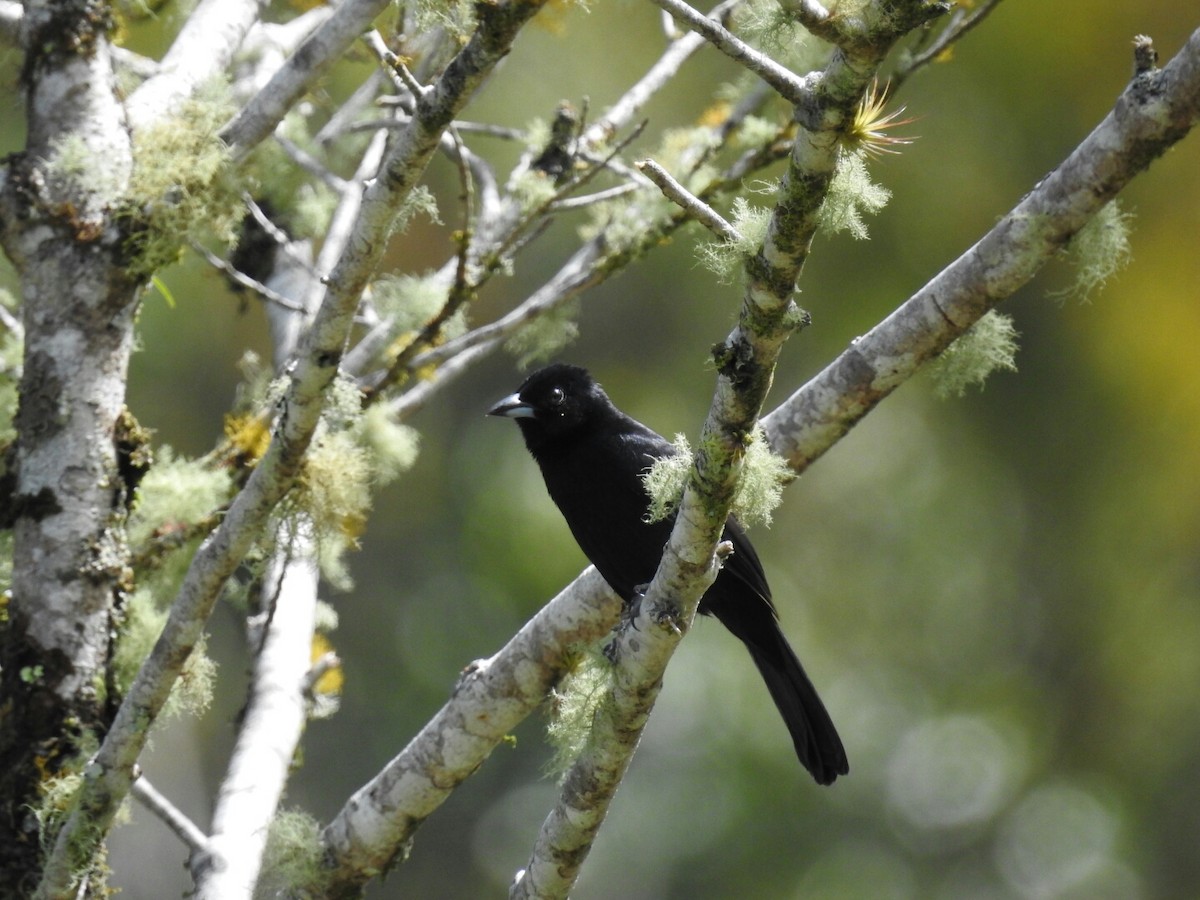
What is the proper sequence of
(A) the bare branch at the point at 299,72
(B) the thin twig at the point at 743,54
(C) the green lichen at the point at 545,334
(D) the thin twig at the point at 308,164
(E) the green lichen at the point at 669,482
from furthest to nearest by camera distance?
(D) the thin twig at the point at 308,164
(C) the green lichen at the point at 545,334
(A) the bare branch at the point at 299,72
(E) the green lichen at the point at 669,482
(B) the thin twig at the point at 743,54

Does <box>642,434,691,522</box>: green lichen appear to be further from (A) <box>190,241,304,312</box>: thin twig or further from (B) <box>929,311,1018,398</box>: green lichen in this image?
(A) <box>190,241,304,312</box>: thin twig

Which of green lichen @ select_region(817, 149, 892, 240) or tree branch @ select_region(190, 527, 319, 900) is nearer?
green lichen @ select_region(817, 149, 892, 240)

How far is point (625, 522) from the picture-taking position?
4586 millimetres

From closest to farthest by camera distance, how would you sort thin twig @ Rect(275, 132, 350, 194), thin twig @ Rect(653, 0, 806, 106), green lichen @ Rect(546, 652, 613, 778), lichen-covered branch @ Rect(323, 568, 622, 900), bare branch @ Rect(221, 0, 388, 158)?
thin twig @ Rect(653, 0, 806, 106) < green lichen @ Rect(546, 652, 613, 778) < bare branch @ Rect(221, 0, 388, 158) < lichen-covered branch @ Rect(323, 568, 622, 900) < thin twig @ Rect(275, 132, 350, 194)

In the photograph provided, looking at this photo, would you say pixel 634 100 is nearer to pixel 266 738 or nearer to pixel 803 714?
→ pixel 803 714

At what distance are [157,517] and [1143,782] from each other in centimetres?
961

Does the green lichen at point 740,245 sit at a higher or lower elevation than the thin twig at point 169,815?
higher

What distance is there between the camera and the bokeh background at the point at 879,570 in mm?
10984

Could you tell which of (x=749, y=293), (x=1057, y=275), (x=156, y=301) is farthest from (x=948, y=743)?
(x=749, y=293)

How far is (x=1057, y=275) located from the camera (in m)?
11.1

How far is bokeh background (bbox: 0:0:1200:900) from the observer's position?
1098cm

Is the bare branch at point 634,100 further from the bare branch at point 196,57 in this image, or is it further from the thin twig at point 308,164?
the bare branch at point 196,57

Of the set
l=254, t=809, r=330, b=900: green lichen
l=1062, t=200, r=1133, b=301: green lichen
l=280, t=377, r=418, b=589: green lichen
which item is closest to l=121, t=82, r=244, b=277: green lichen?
l=280, t=377, r=418, b=589: green lichen

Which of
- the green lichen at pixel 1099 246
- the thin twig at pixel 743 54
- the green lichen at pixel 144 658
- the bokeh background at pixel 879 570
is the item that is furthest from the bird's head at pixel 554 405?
the bokeh background at pixel 879 570
